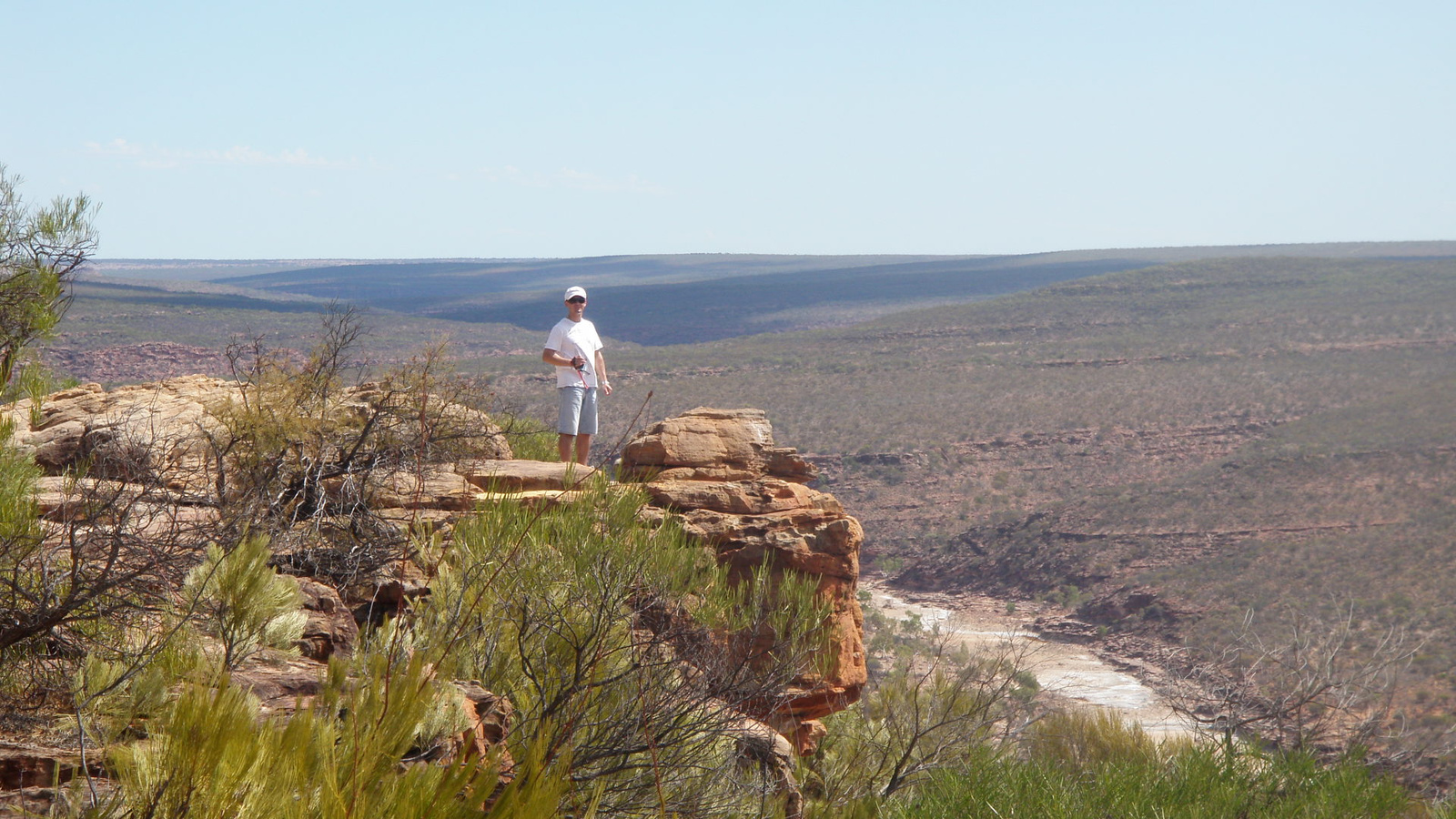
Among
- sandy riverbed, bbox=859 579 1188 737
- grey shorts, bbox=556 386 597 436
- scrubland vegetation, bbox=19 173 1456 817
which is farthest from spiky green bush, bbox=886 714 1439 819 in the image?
sandy riverbed, bbox=859 579 1188 737

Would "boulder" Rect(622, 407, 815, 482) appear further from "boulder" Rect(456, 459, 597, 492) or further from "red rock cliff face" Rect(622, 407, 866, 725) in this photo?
"boulder" Rect(456, 459, 597, 492)

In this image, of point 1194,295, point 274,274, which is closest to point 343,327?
point 1194,295

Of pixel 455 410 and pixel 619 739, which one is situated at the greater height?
pixel 455 410

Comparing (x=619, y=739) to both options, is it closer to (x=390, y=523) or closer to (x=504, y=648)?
(x=504, y=648)

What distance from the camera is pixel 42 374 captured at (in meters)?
8.48

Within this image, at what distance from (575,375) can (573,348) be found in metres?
0.22

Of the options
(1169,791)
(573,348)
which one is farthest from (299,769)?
(573,348)

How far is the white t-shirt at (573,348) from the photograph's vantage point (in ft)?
26.8

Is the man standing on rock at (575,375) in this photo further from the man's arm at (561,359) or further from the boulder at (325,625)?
the boulder at (325,625)

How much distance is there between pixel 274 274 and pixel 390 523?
194064mm

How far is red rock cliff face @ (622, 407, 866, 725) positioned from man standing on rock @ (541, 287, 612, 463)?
52cm

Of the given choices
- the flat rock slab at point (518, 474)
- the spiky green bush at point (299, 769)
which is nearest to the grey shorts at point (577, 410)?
the flat rock slab at point (518, 474)

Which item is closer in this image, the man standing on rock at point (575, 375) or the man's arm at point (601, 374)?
the man standing on rock at point (575, 375)

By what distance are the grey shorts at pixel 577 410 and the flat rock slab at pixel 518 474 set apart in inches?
41.8
